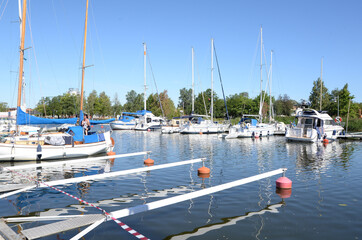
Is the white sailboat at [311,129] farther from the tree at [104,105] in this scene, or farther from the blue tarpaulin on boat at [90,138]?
the tree at [104,105]

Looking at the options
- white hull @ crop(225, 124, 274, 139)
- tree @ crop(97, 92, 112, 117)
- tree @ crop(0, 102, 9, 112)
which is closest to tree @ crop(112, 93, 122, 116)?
tree @ crop(97, 92, 112, 117)

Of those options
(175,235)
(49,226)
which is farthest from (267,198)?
(49,226)

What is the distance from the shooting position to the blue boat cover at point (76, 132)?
20953 mm

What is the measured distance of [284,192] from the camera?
11484mm

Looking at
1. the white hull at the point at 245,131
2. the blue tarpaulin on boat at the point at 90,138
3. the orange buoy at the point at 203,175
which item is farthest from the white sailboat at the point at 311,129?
the blue tarpaulin on boat at the point at 90,138

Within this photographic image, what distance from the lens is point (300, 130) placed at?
3656 centimetres

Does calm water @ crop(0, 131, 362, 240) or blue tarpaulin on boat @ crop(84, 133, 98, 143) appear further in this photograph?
blue tarpaulin on boat @ crop(84, 133, 98, 143)

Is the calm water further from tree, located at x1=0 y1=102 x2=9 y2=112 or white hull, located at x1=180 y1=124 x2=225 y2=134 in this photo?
tree, located at x1=0 y1=102 x2=9 y2=112

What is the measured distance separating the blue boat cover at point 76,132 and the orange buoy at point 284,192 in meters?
15.0

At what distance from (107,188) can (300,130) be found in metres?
30.9

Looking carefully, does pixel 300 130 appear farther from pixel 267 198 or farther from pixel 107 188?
pixel 107 188

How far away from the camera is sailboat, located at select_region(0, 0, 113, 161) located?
18094 millimetres

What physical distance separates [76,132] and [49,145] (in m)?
2.48

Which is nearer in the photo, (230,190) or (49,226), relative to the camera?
(49,226)
